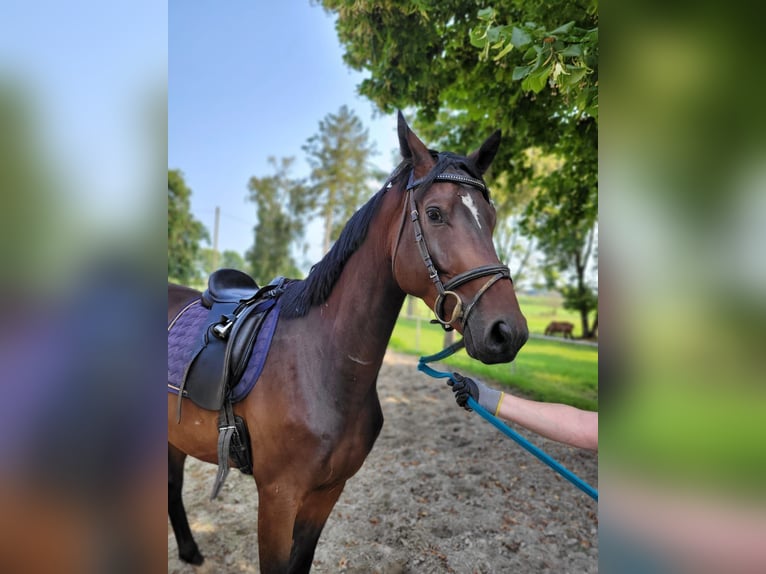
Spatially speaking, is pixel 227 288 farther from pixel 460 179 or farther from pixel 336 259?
pixel 460 179

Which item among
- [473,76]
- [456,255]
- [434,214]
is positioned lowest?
[456,255]

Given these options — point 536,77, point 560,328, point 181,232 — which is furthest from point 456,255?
point 181,232

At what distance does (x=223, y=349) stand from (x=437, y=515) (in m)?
2.72

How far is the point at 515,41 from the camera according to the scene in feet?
6.11

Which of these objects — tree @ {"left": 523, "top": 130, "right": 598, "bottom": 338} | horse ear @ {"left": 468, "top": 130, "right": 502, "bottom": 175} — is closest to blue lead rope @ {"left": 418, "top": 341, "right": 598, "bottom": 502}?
horse ear @ {"left": 468, "top": 130, "right": 502, "bottom": 175}

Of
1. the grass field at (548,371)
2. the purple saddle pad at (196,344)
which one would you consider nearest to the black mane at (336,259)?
the purple saddle pad at (196,344)

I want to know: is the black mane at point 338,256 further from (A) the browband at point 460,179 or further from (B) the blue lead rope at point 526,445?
(B) the blue lead rope at point 526,445

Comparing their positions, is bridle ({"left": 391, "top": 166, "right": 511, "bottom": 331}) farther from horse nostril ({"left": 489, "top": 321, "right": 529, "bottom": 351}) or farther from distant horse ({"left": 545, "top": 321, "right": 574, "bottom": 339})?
distant horse ({"left": 545, "top": 321, "right": 574, "bottom": 339})

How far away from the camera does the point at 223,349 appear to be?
1.96m

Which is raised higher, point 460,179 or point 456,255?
point 460,179

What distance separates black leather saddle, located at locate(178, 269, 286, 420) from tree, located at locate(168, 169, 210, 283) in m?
20.4
